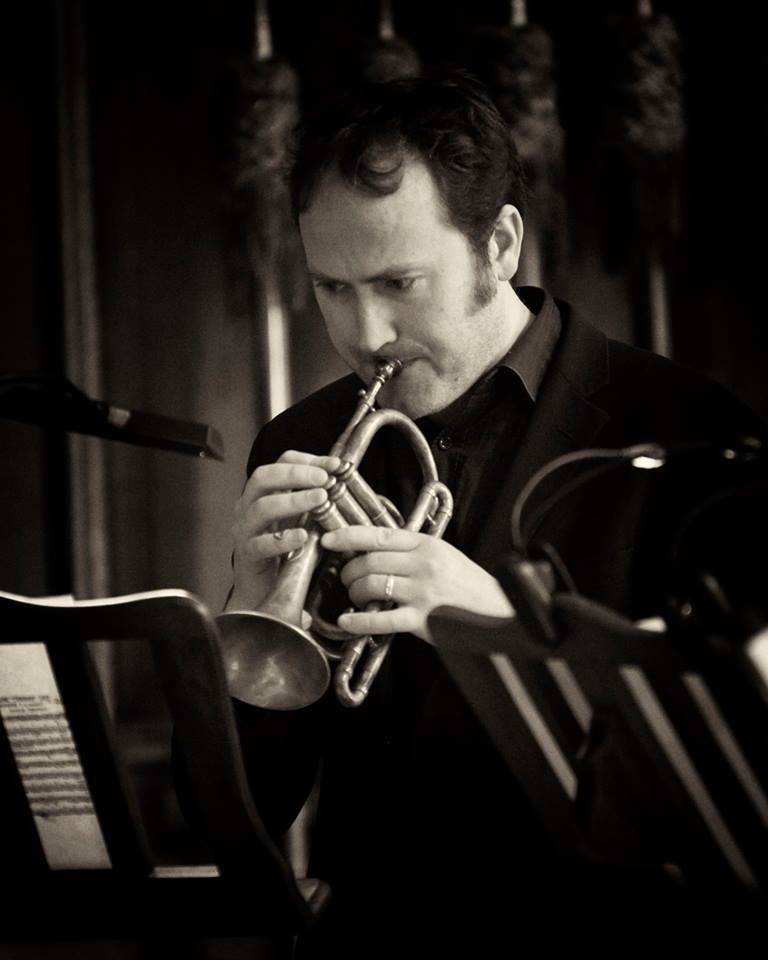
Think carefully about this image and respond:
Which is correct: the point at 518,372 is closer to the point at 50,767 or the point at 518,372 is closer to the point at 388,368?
the point at 388,368

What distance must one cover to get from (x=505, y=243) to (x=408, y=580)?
1.98 ft

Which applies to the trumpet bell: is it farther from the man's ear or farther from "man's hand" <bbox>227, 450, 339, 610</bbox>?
the man's ear

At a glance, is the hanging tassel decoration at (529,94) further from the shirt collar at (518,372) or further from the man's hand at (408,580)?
the man's hand at (408,580)

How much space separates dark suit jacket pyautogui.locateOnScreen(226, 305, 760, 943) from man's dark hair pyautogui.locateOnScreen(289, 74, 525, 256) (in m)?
0.25

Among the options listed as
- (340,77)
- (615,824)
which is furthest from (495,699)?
(340,77)

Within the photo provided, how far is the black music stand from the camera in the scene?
104 cm

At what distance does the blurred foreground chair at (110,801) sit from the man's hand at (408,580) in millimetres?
319

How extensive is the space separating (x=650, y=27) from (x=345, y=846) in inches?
79.9

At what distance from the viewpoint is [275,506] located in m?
1.58

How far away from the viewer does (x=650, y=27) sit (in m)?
2.92

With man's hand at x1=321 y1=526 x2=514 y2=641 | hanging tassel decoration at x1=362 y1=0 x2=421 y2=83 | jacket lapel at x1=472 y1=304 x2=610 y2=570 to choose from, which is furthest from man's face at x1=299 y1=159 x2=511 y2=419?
hanging tassel decoration at x1=362 y1=0 x2=421 y2=83

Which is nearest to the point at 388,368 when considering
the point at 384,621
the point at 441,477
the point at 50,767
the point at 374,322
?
the point at 374,322

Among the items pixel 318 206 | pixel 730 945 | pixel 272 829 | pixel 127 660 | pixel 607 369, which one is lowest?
pixel 127 660

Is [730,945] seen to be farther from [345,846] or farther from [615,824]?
[345,846]
